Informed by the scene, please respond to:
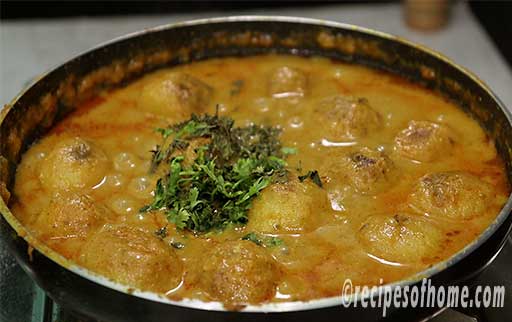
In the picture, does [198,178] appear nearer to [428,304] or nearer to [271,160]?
[271,160]

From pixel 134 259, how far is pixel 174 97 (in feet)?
3.30

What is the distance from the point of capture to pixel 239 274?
197cm

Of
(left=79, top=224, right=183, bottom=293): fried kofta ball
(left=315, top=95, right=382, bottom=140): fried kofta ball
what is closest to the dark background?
(left=315, top=95, right=382, bottom=140): fried kofta ball

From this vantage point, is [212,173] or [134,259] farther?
[212,173]

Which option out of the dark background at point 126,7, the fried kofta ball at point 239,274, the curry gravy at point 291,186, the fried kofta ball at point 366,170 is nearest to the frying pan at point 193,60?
the curry gravy at point 291,186

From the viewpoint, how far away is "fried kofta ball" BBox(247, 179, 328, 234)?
7.36ft

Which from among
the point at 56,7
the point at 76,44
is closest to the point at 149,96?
the point at 76,44

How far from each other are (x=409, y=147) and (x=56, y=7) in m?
3.21

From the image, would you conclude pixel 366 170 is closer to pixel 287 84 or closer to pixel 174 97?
pixel 287 84

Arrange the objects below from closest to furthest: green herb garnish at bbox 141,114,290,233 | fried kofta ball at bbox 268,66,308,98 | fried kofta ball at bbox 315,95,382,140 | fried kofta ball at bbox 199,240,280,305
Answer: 1. fried kofta ball at bbox 199,240,280,305
2. green herb garnish at bbox 141,114,290,233
3. fried kofta ball at bbox 315,95,382,140
4. fried kofta ball at bbox 268,66,308,98

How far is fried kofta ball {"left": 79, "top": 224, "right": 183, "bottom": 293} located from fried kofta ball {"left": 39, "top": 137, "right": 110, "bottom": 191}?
15.8 inches

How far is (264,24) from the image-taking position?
3.25 m

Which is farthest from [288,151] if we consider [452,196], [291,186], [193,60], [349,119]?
[193,60]

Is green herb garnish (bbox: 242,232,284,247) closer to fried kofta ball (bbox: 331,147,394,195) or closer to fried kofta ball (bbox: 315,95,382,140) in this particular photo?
fried kofta ball (bbox: 331,147,394,195)
